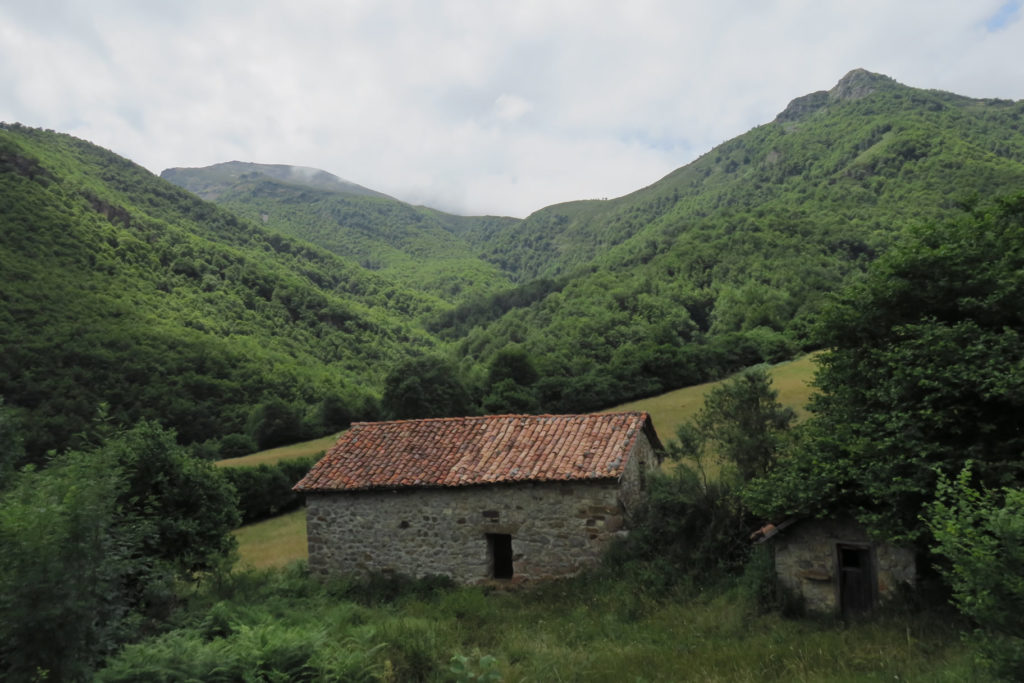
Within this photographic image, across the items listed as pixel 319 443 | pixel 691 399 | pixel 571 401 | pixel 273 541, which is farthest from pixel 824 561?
pixel 319 443

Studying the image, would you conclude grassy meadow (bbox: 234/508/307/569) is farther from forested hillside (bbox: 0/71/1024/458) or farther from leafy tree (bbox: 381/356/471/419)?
leafy tree (bbox: 381/356/471/419)

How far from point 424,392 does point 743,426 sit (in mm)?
30268

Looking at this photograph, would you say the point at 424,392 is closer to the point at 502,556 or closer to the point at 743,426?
the point at 502,556

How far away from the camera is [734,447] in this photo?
14.0 meters

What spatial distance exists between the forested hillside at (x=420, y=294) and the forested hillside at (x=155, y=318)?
0.23 meters

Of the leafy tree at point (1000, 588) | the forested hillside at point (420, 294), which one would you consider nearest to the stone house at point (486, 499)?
the forested hillside at point (420, 294)

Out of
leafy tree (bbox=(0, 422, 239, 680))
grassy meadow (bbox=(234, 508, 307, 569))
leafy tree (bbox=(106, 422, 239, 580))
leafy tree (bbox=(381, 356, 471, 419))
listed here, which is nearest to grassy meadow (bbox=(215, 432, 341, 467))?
leafy tree (bbox=(381, 356, 471, 419))

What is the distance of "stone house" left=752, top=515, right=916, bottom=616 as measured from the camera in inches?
390

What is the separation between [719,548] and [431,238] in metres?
164

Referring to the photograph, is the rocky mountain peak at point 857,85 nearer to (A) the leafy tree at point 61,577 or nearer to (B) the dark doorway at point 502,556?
(B) the dark doorway at point 502,556

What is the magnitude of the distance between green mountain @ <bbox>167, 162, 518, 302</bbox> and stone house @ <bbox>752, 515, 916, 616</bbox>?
10996 centimetres

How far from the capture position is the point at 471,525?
1412 cm

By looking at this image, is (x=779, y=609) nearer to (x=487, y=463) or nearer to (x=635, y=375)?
(x=487, y=463)

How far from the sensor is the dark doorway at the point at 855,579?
33.4 ft
